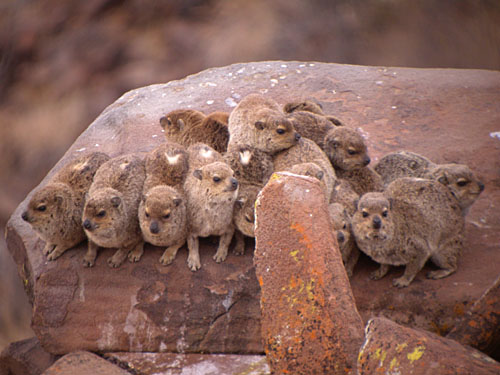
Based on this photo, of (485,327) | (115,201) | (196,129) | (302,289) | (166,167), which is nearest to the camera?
(485,327)

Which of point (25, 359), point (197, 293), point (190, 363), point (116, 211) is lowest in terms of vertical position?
point (25, 359)

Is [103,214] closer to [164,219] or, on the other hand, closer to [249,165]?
[164,219]

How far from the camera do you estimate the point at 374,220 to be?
373cm

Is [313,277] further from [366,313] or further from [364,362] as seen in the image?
[366,313]

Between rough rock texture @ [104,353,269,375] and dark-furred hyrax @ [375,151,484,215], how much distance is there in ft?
6.79

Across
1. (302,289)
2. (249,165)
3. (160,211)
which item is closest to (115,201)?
(160,211)

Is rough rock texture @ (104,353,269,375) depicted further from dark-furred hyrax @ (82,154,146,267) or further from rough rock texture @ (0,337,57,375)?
rough rock texture @ (0,337,57,375)

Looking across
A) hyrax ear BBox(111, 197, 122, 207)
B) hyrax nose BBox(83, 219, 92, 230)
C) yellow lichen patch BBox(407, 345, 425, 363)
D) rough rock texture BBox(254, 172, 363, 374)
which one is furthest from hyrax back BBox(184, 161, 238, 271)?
yellow lichen patch BBox(407, 345, 425, 363)

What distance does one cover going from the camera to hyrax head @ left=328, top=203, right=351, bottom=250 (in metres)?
3.75

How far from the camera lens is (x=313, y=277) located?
2.50 meters

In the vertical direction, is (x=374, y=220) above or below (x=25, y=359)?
above

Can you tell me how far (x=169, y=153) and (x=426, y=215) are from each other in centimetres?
225

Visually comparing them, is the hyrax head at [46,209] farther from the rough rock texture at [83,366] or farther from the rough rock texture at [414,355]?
the rough rock texture at [414,355]

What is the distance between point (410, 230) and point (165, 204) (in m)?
1.90
